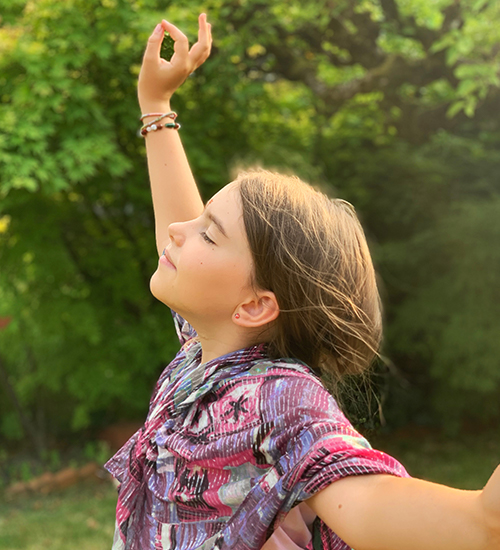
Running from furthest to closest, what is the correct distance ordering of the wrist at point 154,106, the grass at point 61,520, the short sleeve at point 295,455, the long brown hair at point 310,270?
1. the grass at point 61,520
2. the wrist at point 154,106
3. the long brown hair at point 310,270
4. the short sleeve at point 295,455

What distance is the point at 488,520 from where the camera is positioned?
2.13 ft

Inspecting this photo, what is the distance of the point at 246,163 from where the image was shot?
151 inches

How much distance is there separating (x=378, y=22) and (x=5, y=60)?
268cm

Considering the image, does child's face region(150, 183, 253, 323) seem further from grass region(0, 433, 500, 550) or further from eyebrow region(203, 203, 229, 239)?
grass region(0, 433, 500, 550)

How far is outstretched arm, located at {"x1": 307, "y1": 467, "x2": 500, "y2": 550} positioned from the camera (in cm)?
66

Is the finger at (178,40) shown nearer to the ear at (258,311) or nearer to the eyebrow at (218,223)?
the eyebrow at (218,223)

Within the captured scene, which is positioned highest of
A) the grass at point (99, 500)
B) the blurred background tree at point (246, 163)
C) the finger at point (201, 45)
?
the finger at point (201, 45)

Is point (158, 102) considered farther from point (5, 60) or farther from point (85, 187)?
point (85, 187)

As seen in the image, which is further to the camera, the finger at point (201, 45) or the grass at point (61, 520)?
the grass at point (61, 520)

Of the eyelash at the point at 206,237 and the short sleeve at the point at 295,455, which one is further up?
the eyelash at the point at 206,237

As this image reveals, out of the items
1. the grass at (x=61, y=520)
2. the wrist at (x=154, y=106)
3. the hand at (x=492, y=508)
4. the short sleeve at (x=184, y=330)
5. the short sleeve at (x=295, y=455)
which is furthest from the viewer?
the grass at (x=61, y=520)

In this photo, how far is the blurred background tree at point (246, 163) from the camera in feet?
12.1

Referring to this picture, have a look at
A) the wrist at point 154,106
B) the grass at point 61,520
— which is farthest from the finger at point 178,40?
the grass at point 61,520

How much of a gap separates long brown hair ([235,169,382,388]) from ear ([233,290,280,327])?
14 mm
